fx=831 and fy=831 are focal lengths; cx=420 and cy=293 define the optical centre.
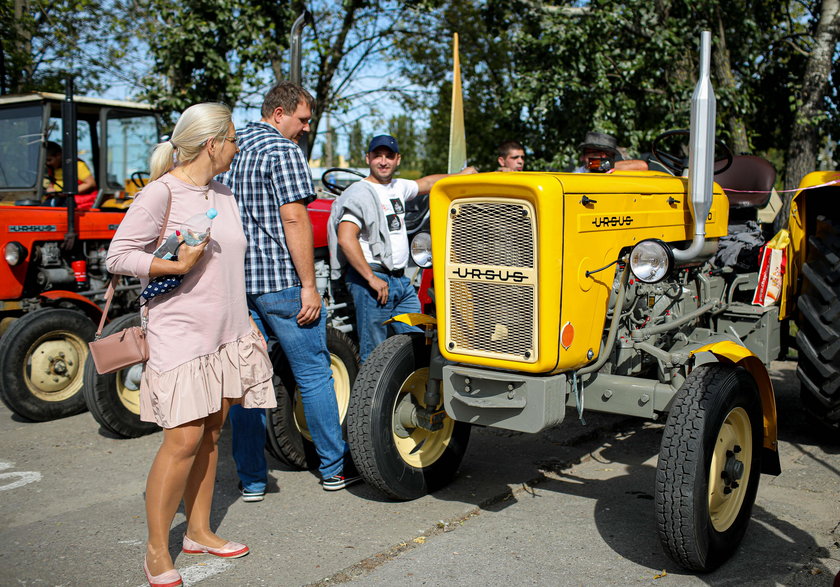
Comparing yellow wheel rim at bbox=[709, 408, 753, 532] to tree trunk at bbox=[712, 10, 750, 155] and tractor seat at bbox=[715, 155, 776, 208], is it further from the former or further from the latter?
tree trunk at bbox=[712, 10, 750, 155]

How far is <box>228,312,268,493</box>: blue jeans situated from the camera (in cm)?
385

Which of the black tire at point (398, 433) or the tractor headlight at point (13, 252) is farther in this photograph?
the tractor headlight at point (13, 252)

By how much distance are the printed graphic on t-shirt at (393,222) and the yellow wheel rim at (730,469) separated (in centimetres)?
222

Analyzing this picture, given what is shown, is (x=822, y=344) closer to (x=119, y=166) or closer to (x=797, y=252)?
(x=797, y=252)

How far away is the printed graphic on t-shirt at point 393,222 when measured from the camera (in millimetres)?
4844

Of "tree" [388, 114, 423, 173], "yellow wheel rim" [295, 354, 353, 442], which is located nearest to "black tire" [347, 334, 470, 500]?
"yellow wheel rim" [295, 354, 353, 442]

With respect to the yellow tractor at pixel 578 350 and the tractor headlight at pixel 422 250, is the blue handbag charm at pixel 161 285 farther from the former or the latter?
the tractor headlight at pixel 422 250

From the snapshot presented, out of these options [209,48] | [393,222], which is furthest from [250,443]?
[209,48]

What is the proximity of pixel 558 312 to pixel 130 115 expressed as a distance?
5.04 metres

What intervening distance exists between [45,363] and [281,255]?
2.77 meters

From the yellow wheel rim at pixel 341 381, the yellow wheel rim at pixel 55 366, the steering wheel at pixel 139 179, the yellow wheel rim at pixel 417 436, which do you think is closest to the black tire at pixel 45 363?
the yellow wheel rim at pixel 55 366

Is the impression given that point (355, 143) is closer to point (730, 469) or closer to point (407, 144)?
point (407, 144)

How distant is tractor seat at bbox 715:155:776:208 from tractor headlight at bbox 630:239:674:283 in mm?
2504

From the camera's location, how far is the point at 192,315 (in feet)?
9.84
